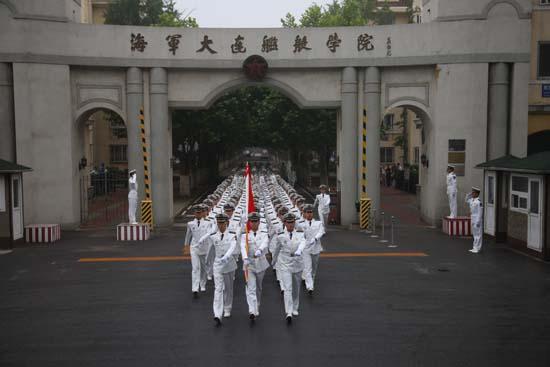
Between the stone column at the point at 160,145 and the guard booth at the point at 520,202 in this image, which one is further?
the stone column at the point at 160,145

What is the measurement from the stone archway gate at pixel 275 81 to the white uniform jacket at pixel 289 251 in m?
12.2

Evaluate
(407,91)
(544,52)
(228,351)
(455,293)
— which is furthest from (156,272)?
(544,52)

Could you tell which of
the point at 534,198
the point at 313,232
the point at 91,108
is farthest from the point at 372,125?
the point at 313,232

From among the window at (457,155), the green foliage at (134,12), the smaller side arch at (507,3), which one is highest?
the green foliage at (134,12)

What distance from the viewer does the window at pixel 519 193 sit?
52.5 ft

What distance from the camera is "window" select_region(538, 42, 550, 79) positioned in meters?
21.9

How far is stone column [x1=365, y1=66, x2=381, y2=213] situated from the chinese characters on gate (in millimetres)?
1020

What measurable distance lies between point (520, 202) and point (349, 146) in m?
7.28

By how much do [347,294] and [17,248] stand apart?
11141mm

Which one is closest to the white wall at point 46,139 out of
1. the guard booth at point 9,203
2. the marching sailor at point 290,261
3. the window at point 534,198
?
the guard booth at point 9,203

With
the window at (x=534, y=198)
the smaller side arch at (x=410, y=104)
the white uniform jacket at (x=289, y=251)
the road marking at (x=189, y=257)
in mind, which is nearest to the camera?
the white uniform jacket at (x=289, y=251)

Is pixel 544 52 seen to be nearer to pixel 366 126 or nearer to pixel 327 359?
pixel 366 126

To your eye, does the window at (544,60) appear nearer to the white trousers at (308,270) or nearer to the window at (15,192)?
the white trousers at (308,270)

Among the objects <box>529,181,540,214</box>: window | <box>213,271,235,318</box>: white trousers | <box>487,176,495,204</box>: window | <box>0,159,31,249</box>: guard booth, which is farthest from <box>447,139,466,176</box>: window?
<box>0,159,31,249</box>: guard booth
